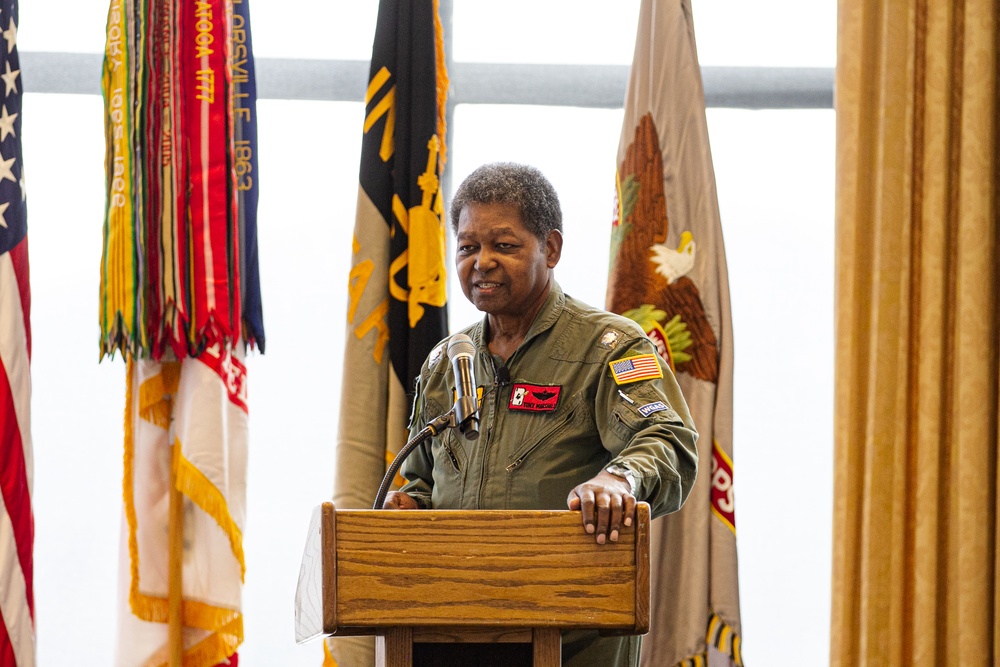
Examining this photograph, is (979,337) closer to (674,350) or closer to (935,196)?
(935,196)

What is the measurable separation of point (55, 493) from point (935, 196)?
2.56 meters

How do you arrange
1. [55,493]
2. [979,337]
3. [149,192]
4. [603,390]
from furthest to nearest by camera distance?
[55,493] → [149,192] → [979,337] → [603,390]

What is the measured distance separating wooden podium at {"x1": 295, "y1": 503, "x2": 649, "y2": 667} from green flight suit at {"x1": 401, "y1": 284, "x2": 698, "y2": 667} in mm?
346

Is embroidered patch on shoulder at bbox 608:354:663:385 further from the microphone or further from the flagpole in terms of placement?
the flagpole

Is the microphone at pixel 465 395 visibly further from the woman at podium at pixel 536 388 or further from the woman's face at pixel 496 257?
the woman's face at pixel 496 257

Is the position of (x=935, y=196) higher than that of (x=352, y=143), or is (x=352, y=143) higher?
(x=352, y=143)

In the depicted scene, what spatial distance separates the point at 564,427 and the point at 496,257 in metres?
0.34

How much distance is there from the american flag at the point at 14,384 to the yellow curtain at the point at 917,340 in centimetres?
206

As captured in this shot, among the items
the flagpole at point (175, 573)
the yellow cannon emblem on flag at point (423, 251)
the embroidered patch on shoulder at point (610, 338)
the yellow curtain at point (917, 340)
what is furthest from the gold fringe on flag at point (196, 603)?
the yellow curtain at point (917, 340)

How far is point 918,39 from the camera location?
293cm

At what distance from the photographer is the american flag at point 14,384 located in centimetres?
298

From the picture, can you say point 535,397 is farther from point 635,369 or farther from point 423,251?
point 423,251

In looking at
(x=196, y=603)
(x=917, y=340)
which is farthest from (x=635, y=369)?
(x=196, y=603)

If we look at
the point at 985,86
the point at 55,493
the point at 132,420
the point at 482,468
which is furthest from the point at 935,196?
the point at 55,493
